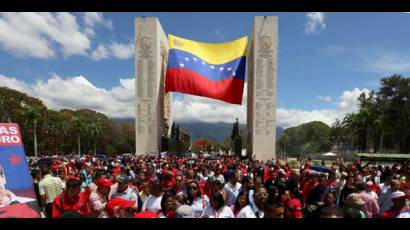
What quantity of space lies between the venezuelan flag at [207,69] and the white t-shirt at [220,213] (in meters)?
28.6

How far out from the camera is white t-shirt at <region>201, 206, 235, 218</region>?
192 inches

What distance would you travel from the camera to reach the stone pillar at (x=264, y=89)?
38.2 metres

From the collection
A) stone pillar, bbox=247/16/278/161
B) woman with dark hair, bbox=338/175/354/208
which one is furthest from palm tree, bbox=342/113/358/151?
woman with dark hair, bbox=338/175/354/208

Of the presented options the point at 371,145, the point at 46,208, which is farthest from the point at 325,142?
the point at 46,208

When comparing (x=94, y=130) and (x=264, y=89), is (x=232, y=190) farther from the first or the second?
(x=94, y=130)

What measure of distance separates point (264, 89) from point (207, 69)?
723 centimetres

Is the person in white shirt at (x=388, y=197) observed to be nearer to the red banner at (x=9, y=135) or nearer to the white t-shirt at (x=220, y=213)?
the white t-shirt at (x=220, y=213)

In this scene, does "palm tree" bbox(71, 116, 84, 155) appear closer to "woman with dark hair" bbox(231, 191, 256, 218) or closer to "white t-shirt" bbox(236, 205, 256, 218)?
"woman with dark hair" bbox(231, 191, 256, 218)

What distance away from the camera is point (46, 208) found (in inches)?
292

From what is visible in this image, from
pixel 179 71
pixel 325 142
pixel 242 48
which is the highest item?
pixel 242 48

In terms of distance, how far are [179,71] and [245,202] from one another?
30167 millimetres

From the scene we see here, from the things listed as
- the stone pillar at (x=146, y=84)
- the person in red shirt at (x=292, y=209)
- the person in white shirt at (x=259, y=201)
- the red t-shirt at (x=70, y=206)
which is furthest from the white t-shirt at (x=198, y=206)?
the stone pillar at (x=146, y=84)

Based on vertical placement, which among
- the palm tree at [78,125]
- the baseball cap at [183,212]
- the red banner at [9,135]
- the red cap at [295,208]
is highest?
the palm tree at [78,125]
